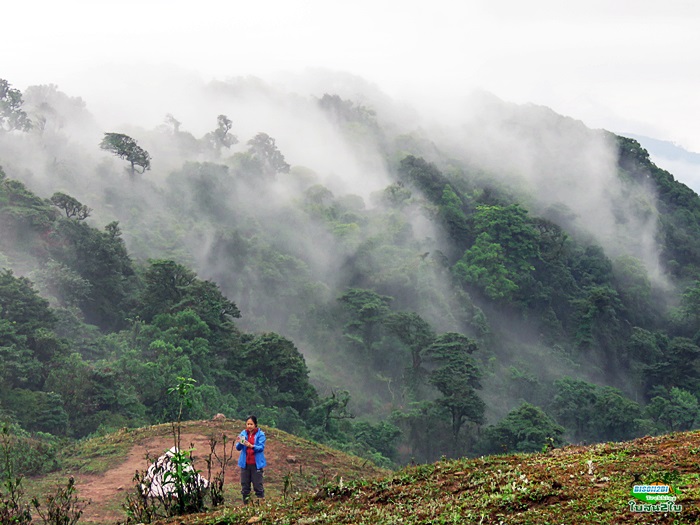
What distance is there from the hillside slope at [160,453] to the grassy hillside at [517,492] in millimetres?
4277

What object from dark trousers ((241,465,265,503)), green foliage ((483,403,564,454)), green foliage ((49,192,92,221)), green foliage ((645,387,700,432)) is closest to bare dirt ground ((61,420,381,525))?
dark trousers ((241,465,265,503))

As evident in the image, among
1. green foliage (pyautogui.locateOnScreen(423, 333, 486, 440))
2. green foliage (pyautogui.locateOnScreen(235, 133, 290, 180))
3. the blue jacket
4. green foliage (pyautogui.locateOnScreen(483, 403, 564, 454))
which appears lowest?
the blue jacket

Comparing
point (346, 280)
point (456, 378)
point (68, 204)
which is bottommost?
point (456, 378)

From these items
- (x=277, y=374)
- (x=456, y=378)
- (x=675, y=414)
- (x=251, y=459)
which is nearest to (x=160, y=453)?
(x=251, y=459)

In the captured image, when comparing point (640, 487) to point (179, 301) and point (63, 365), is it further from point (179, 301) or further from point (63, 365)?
point (179, 301)

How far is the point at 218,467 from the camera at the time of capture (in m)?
13.8

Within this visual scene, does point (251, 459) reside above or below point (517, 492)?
above

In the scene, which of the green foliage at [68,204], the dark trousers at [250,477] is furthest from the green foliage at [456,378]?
the dark trousers at [250,477]

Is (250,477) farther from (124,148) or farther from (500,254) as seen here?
(500,254)

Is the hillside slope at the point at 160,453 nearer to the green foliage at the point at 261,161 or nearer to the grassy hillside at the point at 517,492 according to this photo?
the grassy hillside at the point at 517,492

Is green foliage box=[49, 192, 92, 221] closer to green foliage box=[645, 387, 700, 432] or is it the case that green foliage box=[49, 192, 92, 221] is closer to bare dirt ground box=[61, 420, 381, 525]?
bare dirt ground box=[61, 420, 381, 525]

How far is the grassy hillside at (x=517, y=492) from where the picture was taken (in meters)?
6.02

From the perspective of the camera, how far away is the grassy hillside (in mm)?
6020

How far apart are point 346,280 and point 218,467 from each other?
145ft
